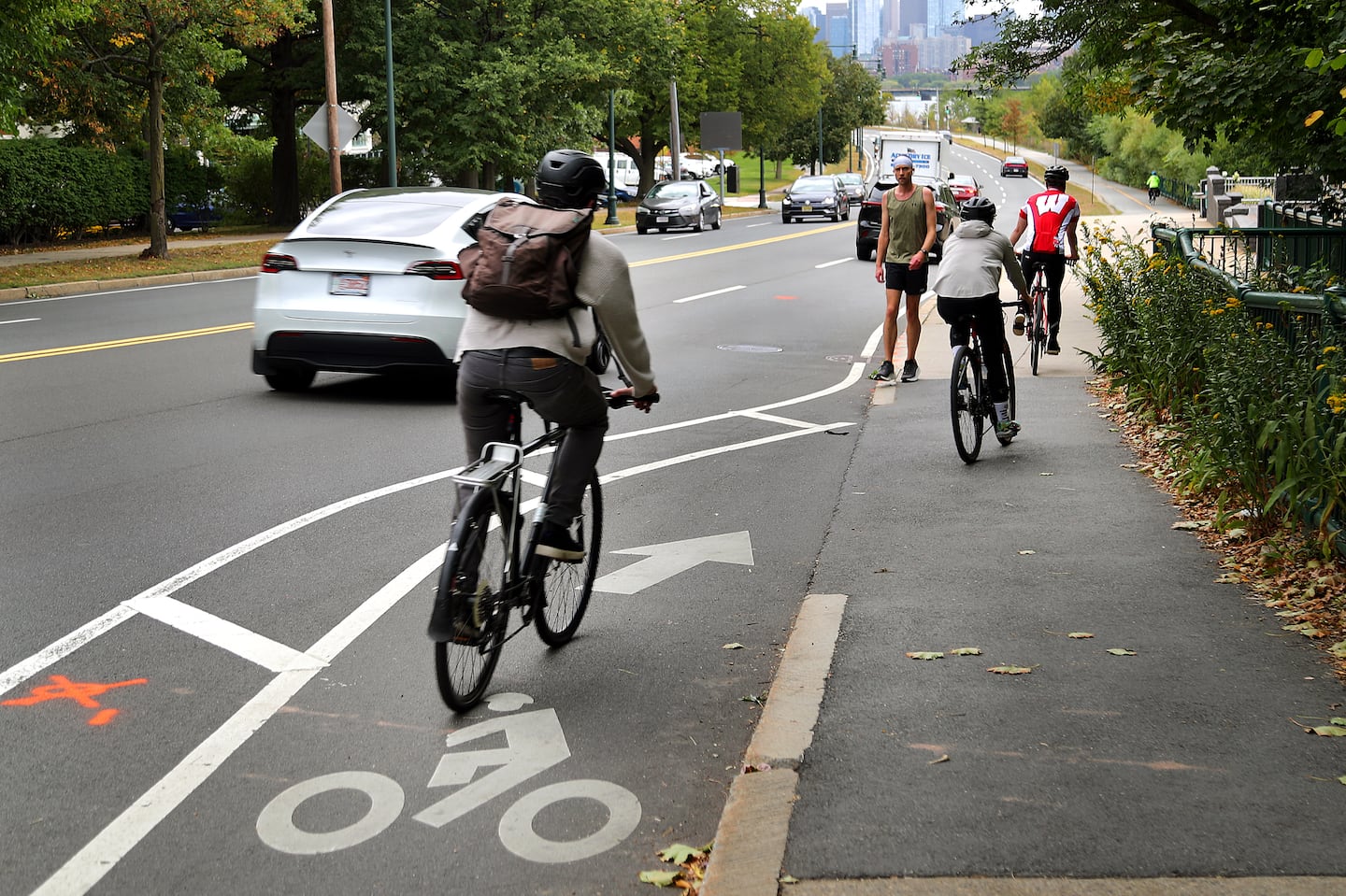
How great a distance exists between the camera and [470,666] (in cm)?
489

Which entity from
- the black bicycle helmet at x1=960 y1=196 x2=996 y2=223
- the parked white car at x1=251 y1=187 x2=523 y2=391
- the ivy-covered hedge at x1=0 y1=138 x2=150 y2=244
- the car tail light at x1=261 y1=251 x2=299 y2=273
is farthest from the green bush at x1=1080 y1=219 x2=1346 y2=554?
the ivy-covered hedge at x1=0 y1=138 x2=150 y2=244

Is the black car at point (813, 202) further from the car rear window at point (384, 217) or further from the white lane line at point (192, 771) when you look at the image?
the white lane line at point (192, 771)

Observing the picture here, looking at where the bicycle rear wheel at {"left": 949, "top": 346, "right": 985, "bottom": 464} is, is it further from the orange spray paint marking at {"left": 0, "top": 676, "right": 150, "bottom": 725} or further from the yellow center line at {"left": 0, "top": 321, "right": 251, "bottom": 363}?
the yellow center line at {"left": 0, "top": 321, "right": 251, "bottom": 363}

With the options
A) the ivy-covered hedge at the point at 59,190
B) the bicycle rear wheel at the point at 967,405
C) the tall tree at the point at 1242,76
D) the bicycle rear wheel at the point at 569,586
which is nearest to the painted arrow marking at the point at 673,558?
the bicycle rear wheel at the point at 569,586

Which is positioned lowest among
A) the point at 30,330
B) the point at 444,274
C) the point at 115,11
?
the point at 30,330

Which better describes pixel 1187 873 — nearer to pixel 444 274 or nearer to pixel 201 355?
pixel 444 274

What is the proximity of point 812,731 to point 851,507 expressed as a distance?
3574mm

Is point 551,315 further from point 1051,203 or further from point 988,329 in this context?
point 1051,203

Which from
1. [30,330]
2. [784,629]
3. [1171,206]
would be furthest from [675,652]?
[1171,206]

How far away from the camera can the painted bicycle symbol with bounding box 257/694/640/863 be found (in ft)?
12.9

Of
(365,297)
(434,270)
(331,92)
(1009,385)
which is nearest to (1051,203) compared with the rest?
(1009,385)

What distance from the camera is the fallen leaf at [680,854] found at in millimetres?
3809

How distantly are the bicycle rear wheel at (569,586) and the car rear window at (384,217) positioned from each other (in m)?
6.28

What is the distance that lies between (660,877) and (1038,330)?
10682 mm
